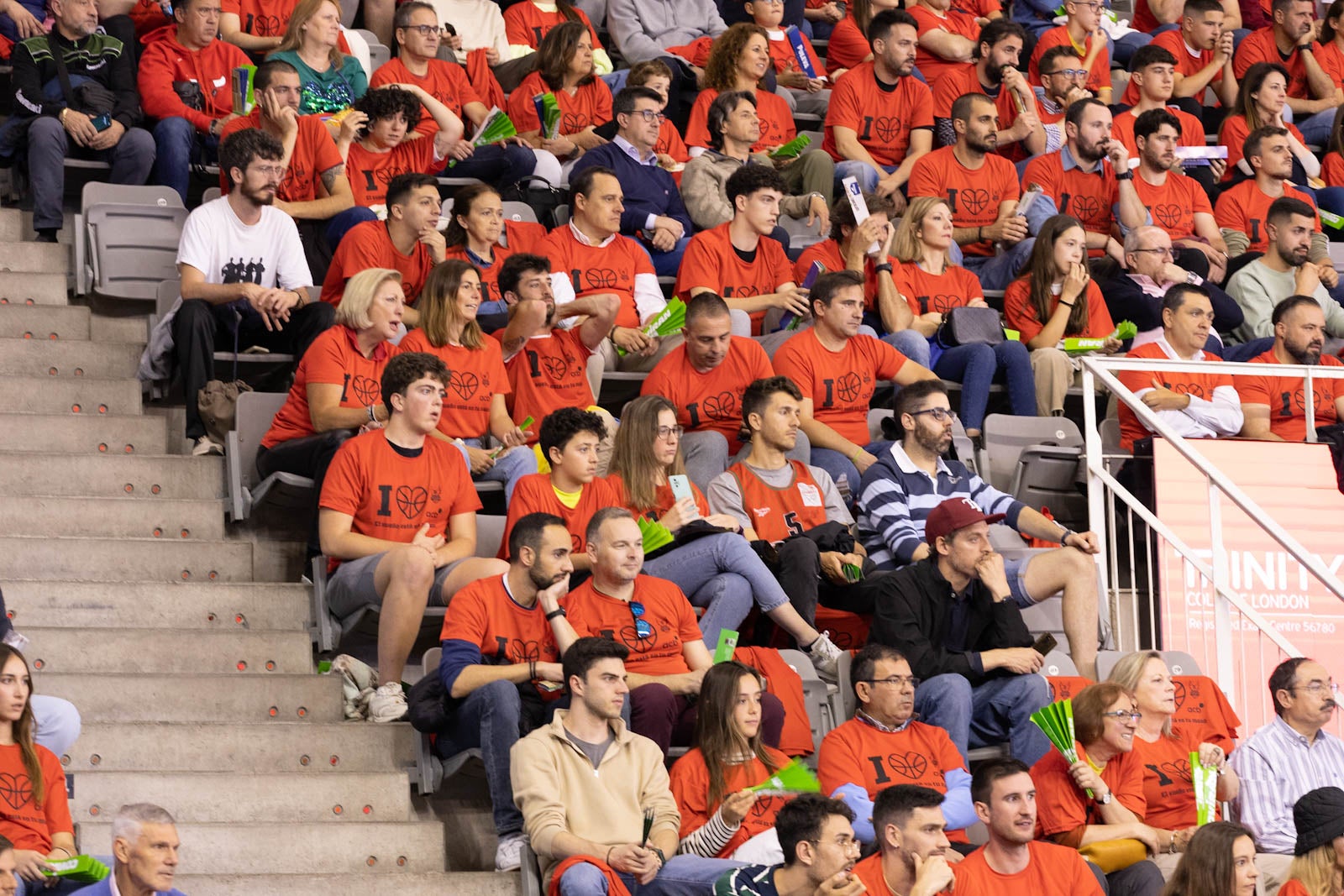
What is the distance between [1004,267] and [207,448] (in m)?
3.76

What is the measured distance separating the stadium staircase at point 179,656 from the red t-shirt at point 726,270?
2.23 meters

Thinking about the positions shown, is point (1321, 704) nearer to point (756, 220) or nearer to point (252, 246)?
point (756, 220)

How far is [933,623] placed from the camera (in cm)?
673

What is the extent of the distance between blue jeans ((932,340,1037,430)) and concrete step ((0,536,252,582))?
9.46 ft

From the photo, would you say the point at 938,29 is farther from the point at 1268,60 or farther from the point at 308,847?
the point at 308,847

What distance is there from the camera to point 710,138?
9.74m

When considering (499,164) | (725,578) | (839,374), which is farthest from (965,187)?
(725,578)

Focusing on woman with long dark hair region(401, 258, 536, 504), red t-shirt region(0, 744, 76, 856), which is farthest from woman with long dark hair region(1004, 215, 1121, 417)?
red t-shirt region(0, 744, 76, 856)

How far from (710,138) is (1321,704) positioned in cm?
421

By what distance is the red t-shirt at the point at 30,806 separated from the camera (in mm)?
5309

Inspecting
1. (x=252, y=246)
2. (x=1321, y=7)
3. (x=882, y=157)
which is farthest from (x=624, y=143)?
(x=1321, y=7)

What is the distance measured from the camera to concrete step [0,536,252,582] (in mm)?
6660

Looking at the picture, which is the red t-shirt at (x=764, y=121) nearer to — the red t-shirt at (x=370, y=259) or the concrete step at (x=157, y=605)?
the red t-shirt at (x=370, y=259)

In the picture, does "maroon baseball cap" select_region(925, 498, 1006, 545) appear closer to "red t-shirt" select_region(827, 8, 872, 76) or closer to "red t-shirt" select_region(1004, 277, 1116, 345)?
"red t-shirt" select_region(1004, 277, 1116, 345)
